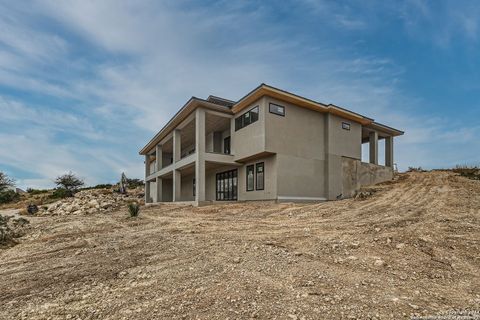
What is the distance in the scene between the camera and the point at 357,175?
19.4 meters

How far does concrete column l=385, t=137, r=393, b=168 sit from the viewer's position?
2311 cm

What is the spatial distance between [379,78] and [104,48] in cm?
1251

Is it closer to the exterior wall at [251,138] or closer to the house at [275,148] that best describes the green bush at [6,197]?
the house at [275,148]

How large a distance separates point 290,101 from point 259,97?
2.08 m

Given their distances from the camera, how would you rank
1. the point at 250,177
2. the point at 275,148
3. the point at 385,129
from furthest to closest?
the point at 385,129, the point at 250,177, the point at 275,148

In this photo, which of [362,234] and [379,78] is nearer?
[362,234]

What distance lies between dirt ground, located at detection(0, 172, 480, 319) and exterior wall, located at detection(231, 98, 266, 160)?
771cm

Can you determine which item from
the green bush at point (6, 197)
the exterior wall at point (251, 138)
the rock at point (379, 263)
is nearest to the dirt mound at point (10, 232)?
the rock at point (379, 263)

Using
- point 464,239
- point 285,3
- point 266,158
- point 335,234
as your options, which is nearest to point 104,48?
point 285,3

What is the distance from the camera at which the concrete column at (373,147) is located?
71.8ft

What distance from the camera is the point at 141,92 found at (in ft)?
52.6

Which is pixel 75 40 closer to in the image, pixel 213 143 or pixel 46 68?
pixel 46 68

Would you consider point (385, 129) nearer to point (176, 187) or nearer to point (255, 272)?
point (176, 187)

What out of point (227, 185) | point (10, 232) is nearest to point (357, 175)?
point (227, 185)
